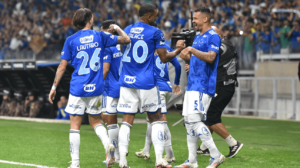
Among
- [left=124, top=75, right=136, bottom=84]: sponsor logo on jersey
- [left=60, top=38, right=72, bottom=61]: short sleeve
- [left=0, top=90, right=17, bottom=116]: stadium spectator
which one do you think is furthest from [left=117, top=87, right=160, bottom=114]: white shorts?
[left=0, top=90, right=17, bottom=116]: stadium spectator

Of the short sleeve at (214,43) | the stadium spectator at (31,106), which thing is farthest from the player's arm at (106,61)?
the stadium spectator at (31,106)

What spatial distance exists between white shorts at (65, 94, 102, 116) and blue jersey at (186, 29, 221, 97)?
1300 millimetres

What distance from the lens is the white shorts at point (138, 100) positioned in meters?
5.89

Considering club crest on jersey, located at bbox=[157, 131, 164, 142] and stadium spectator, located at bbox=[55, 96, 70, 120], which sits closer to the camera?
club crest on jersey, located at bbox=[157, 131, 164, 142]

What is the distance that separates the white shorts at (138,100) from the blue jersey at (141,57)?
8 centimetres

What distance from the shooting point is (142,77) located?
5855 millimetres

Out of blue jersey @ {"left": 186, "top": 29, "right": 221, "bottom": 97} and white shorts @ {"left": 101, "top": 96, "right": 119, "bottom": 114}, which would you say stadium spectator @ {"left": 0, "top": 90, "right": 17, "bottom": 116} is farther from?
blue jersey @ {"left": 186, "top": 29, "right": 221, "bottom": 97}

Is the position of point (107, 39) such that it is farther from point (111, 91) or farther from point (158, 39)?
point (111, 91)

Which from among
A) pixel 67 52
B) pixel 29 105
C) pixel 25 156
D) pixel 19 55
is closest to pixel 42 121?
pixel 29 105

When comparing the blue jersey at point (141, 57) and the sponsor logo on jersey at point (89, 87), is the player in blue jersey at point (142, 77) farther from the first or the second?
the sponsor logo on jersey at point (89, 87)

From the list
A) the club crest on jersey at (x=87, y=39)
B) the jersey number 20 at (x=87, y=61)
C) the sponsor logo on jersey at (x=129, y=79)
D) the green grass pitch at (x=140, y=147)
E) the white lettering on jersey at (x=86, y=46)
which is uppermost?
the club crest on jersey at (x=87, y=39)

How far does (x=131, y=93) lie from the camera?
19.4 ft

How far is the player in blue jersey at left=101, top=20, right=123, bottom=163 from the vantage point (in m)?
6.74

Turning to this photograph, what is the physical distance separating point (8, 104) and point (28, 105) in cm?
132
